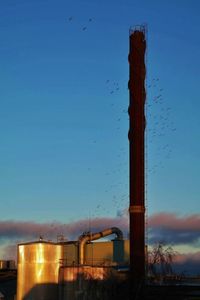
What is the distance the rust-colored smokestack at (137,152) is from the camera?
5650 cm

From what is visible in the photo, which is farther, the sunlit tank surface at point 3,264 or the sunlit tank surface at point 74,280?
the sunlit tank surface at point 3,264

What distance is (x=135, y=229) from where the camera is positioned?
56594 mm

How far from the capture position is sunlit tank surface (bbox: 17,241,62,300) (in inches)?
2162

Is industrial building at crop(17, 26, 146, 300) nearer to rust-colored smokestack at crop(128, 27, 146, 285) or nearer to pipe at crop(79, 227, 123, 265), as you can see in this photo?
rust-colored smokestack at crop(128, 27, 146, 285)

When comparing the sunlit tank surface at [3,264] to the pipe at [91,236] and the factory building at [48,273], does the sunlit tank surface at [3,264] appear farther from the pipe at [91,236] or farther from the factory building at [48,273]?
the factory building at [48,273]

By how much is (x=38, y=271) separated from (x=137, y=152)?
13865 mm

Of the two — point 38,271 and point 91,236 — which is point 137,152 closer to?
point 38,271

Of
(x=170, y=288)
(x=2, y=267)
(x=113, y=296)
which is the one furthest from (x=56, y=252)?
(x=2, y=267)

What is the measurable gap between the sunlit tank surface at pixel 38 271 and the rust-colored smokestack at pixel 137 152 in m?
6.94

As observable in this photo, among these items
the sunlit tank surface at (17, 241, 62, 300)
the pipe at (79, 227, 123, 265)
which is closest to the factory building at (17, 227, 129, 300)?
the sunlit tank surface at (17, 241, 62, 300)

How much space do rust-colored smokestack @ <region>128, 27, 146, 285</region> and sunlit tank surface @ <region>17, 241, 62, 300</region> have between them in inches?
273

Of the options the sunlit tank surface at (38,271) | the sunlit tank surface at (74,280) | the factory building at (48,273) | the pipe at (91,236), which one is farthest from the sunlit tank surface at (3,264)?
the sunlit tank surface at (74,280)

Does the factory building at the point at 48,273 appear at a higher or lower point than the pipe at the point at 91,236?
lower

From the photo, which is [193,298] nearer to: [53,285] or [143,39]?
[53,285]
